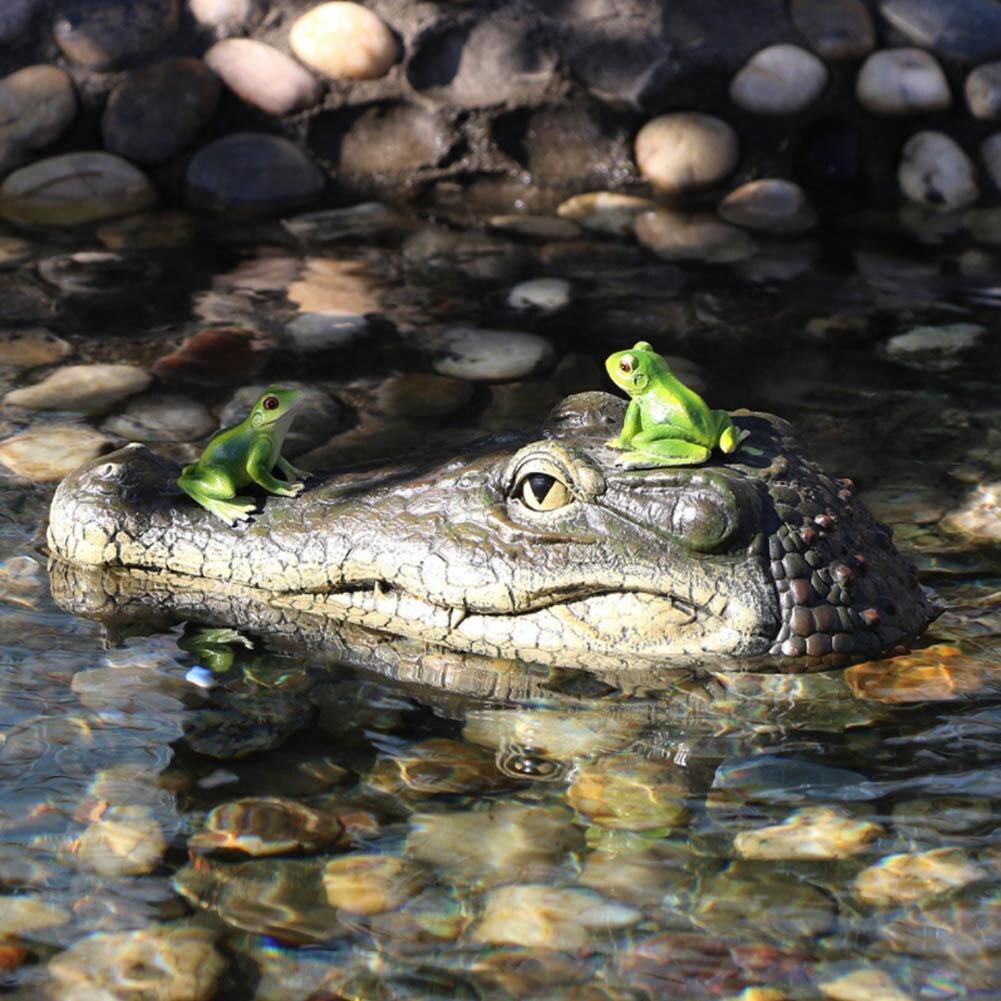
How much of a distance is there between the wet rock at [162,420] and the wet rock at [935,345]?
338cm

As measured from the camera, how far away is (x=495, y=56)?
9.67m

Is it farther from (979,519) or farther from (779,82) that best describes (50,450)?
(779,82)

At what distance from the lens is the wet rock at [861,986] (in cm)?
342

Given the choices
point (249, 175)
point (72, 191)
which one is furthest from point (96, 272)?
point (249, 175)

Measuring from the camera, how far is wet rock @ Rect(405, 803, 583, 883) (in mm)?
3826

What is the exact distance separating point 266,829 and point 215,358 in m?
3.67

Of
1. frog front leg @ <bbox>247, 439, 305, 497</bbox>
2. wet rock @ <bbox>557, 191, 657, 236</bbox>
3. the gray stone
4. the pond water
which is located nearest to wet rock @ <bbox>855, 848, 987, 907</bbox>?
the pond water

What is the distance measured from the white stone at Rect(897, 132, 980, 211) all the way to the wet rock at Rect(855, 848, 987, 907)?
676 centimetres

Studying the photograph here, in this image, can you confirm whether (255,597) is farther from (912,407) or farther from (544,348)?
(912,407)

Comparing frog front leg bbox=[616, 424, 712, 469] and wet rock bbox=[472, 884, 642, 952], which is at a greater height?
frog front leg bbox=[616, 424, 712, 469]

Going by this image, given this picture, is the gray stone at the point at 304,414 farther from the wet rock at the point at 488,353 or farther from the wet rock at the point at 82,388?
the wet rock at the point at 488,353

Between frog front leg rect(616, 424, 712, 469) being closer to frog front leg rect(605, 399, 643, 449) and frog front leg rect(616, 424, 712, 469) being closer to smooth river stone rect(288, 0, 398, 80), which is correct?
frog front leg rect(605, 399, 643, 449)

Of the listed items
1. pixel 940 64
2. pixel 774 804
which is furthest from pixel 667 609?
pixel 940 64

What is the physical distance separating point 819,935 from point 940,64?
25.3 ft
